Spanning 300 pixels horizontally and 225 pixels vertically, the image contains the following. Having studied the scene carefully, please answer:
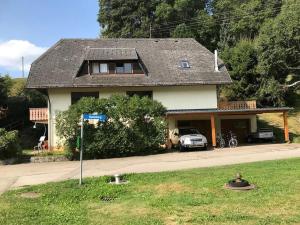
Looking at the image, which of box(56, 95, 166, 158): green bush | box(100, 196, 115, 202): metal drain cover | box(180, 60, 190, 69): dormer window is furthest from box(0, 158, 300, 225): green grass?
box(180, 60, 190, 69): dormer window

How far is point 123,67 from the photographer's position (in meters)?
35.3

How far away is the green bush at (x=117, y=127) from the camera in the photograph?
27.8 meters

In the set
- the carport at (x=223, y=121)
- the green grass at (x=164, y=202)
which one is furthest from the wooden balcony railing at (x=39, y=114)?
the green grass at (x=164, y=202)

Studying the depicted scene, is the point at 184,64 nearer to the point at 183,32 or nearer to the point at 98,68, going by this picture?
the point at 98,68

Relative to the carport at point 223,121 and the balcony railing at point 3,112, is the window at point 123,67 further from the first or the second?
the balcony railing at point 3,112

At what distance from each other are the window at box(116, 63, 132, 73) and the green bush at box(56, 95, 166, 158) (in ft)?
18.6

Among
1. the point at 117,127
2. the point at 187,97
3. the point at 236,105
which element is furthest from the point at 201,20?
the point at 117,127

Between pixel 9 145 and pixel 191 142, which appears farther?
pixel 191 142

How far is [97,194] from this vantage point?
12.5m

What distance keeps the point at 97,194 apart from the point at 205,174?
458 cm

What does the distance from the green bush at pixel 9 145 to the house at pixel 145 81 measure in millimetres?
5264

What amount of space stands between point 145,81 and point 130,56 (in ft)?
7.71

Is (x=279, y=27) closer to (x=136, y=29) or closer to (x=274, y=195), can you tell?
(x=136, y=29)

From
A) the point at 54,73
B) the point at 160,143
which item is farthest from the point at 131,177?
the point at 54,73
